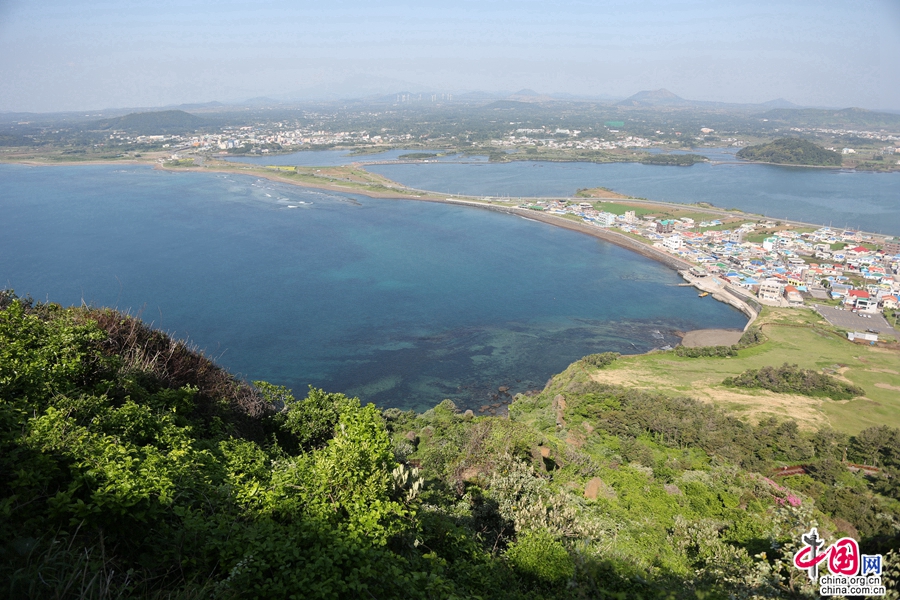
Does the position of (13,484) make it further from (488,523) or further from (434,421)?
(434,421)

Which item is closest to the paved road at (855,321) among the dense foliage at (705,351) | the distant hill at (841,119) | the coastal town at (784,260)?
the coastal town at (784,260)

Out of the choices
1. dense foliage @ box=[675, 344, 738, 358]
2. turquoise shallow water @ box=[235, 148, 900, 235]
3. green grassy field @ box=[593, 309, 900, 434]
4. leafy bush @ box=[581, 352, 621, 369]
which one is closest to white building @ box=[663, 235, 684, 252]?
green grassy field @ box=[593, 309, 900, 434]

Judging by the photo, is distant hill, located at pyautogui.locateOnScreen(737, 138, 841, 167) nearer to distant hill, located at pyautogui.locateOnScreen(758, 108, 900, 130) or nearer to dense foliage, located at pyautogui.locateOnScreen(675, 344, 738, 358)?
dense foliage, located at pyautogui.locateOnScreen(675, 344, 738, 358)

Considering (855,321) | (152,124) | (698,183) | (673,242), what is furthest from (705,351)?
(152,124)

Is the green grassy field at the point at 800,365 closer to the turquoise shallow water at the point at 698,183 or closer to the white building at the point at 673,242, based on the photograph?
the white building at the point at 673,242

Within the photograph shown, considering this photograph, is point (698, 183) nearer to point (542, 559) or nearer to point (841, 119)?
point (542, 559)

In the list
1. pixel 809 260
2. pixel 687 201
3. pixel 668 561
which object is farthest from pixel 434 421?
pixel 687 201

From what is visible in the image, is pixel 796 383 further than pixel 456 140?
No
